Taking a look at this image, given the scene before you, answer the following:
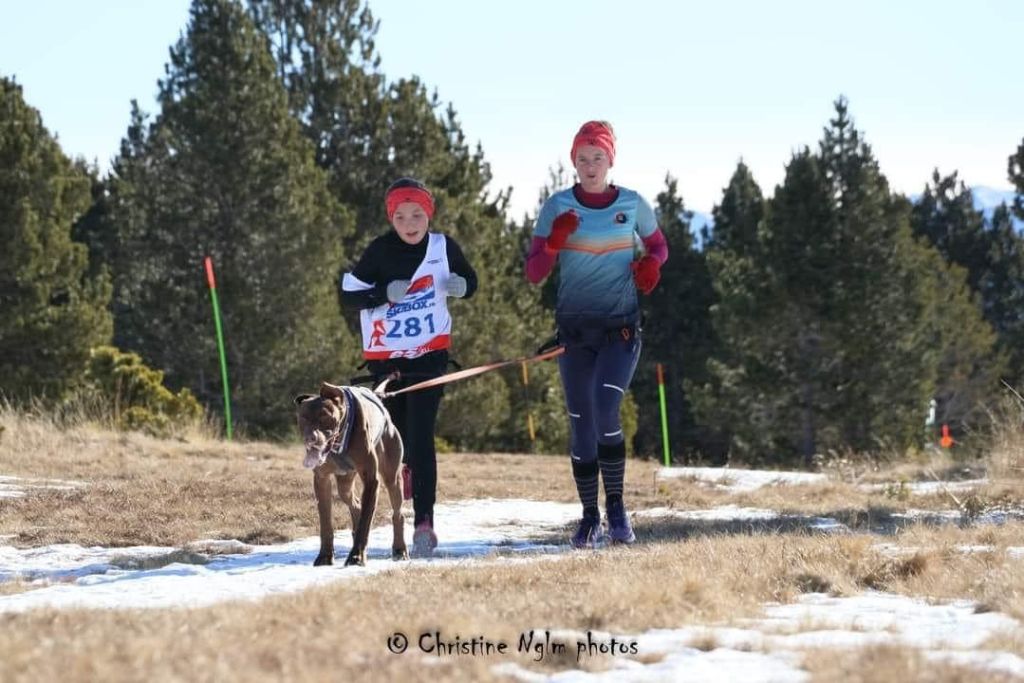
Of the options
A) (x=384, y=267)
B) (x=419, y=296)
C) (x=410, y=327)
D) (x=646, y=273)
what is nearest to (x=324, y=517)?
(x=410, y=327)

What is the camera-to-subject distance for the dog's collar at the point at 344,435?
6109mm

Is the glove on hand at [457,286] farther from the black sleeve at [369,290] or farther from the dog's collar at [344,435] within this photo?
the dog's collar at [344,435]

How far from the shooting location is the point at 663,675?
11.4 feet

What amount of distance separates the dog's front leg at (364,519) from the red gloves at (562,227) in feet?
5.54

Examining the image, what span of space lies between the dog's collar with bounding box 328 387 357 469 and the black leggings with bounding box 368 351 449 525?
3.23 feet

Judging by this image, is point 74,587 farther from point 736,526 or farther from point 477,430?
point 477,430

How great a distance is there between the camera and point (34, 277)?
26.1m

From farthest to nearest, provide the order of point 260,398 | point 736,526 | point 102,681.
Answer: point 260,398 → point 736,526 → point 102,681

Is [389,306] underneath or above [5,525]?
above

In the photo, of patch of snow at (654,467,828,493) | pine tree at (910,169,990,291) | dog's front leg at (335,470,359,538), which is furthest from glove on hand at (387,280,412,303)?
pine tree at (910,169,990,291)

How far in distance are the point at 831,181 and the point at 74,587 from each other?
31.6 metres

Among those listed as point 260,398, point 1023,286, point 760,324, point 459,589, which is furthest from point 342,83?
point 459,589

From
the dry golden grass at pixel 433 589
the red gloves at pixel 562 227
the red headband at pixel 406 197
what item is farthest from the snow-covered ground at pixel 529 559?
the red headband at pixel 406 197

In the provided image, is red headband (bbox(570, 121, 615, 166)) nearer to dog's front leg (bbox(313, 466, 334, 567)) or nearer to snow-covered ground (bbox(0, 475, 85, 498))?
dog's front leg (bbox(313, 466, 334, 567))
